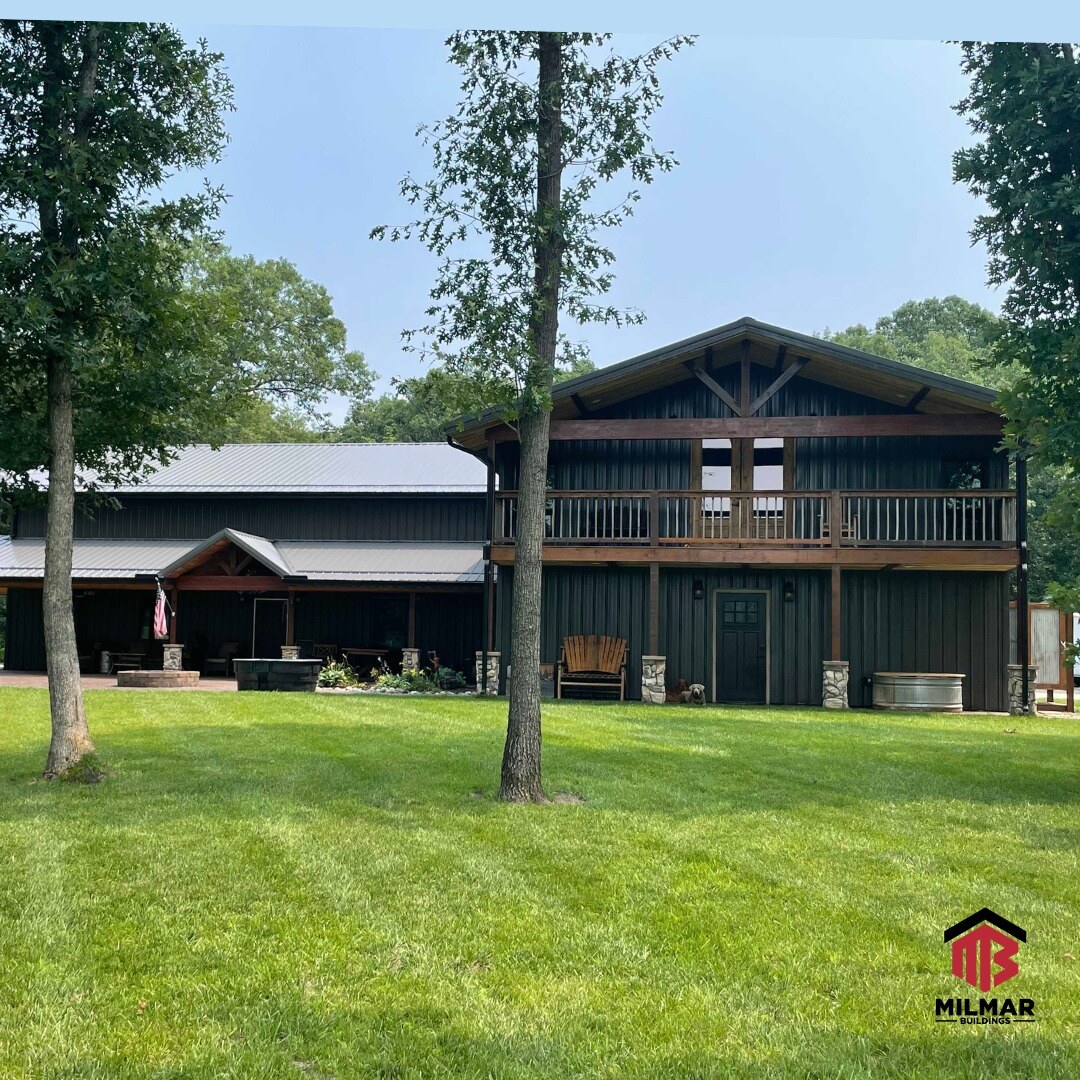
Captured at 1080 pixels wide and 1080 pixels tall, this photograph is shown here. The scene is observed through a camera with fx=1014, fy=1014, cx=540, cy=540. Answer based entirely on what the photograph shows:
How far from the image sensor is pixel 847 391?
1583 cm

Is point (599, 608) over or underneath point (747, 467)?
underneath

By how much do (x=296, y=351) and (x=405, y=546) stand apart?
1666 cm

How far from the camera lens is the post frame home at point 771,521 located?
14562 millimetres

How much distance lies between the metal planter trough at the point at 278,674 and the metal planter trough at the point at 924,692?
8.63 meters

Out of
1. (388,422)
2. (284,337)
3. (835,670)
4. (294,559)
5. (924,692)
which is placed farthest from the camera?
(388,422)

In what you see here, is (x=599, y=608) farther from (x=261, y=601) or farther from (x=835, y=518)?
(x=261, y=601)

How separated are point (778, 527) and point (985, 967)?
1203cm

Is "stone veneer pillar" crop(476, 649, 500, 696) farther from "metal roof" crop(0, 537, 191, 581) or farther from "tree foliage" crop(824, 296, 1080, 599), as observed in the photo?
"tree foliage" crop(824, 296, 1080, 599)

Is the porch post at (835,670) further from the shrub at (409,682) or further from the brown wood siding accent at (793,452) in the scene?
the shrub at (409,682)

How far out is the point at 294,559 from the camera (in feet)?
65.5

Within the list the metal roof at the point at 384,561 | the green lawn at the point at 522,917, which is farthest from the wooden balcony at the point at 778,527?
the green lawn at the point at 522,917

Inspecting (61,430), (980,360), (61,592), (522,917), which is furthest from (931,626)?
(522,917)

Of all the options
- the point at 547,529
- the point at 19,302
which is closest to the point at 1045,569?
the point at 547,529

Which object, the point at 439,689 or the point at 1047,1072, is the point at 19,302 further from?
the point at 439,689
